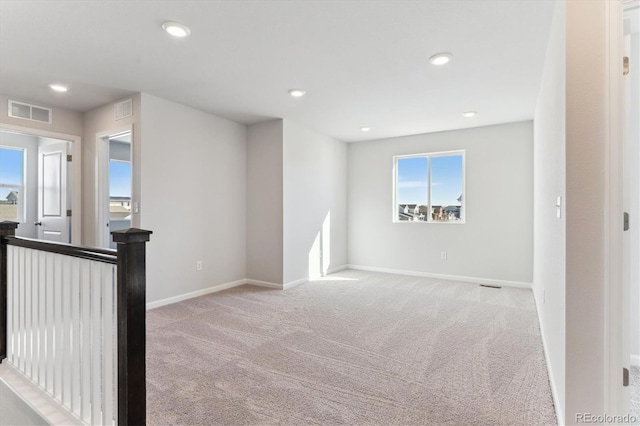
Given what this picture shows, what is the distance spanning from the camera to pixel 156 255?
3842 mm

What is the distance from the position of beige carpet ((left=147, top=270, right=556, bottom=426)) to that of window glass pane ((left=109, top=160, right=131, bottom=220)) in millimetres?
3084

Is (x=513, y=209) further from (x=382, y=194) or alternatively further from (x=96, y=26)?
(x=96, y=26)

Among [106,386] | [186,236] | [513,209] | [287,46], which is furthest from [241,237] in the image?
[513,209]

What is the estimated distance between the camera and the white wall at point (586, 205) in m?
1.52

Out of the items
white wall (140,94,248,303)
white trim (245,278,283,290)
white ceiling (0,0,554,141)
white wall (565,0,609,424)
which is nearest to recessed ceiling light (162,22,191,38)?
white ceiling (0,0,554,141)

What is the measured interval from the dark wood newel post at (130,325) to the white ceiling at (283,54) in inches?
64.3

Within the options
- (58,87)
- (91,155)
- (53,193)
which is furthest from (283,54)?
(53,193)

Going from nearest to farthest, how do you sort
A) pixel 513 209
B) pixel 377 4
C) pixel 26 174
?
pixel 377 4
pixel 513 209
pixel 26 174

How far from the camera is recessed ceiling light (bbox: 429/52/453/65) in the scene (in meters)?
2.74

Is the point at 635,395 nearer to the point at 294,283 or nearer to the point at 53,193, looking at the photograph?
the point at 294,283

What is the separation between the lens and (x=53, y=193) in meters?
4.62

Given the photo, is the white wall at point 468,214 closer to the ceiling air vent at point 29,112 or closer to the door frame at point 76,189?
the door frame at point 76,189

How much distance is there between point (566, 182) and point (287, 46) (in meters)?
2.18

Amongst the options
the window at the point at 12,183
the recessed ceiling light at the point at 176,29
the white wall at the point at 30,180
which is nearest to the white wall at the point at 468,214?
the recessed ceiling light at the point at 176,29
